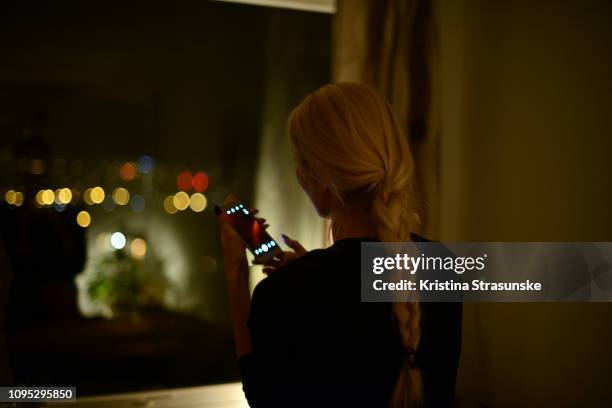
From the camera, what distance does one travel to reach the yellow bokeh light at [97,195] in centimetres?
146

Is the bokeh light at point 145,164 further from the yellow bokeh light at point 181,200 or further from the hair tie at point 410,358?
the hair tie at point 410,358

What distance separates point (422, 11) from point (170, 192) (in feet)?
3.09

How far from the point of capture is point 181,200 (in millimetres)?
1594

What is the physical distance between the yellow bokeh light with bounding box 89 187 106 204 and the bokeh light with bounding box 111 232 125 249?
0.11 meters

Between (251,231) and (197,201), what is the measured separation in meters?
0.66

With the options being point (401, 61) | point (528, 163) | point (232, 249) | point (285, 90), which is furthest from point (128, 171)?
point (528, 163)

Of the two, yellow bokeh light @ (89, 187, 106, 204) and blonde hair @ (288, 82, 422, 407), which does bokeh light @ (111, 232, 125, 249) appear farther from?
blonde hair @ (288, 82, 422, 407)

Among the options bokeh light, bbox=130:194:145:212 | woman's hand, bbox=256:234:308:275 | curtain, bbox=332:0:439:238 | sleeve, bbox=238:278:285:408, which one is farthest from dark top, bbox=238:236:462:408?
bokeh light, bbox=130:194:145:212

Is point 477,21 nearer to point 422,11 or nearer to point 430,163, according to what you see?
point 422,11

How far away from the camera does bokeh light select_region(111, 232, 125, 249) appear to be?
1492 mm

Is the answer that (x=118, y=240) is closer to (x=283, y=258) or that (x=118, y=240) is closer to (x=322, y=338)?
(x=283, y=258)

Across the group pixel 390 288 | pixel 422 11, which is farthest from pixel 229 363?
pixel 422 11

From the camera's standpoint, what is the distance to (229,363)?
1652 mm

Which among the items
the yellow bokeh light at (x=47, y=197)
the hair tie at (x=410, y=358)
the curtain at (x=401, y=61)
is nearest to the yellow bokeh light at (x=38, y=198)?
the yellow bokeh light at (x=47, y=197)
